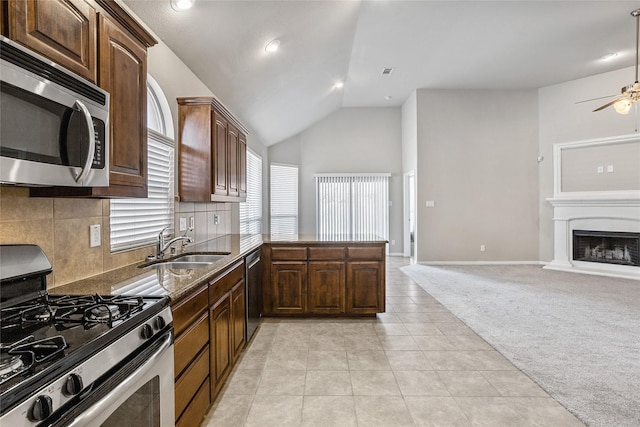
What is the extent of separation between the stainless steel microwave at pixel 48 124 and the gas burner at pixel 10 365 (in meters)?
0.51

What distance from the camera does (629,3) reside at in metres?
4.11

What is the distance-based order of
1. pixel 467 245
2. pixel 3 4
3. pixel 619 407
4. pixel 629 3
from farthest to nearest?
pixel 467 245 → pixel 629 3 → pixel 619 407 → pixel 3 4

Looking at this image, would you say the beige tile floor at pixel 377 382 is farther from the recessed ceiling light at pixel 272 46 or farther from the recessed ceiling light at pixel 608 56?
the recessed ceiling light at pixel 608 56

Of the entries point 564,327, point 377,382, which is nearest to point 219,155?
point 377,382

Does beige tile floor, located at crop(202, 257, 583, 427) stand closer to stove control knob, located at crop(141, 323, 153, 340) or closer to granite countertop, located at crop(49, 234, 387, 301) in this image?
granite countertop, located at crop(49, 234, 387, 301)

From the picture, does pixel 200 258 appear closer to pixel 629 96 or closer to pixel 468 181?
pixel 629 96

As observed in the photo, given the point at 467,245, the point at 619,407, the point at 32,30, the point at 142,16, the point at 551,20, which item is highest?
the point at 551,20

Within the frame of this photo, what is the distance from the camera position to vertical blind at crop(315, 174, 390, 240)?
8.53 meters

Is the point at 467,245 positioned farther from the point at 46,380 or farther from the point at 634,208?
the point at 46,380

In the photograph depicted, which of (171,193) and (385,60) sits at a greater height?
(385,60)

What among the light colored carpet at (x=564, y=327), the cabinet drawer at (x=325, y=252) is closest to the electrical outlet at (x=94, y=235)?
the cabinet drawer at (x=325, y=252)

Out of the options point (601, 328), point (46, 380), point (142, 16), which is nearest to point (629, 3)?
point (601, 328)

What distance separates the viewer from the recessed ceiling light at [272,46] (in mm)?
3669

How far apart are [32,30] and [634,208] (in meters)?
7.71
